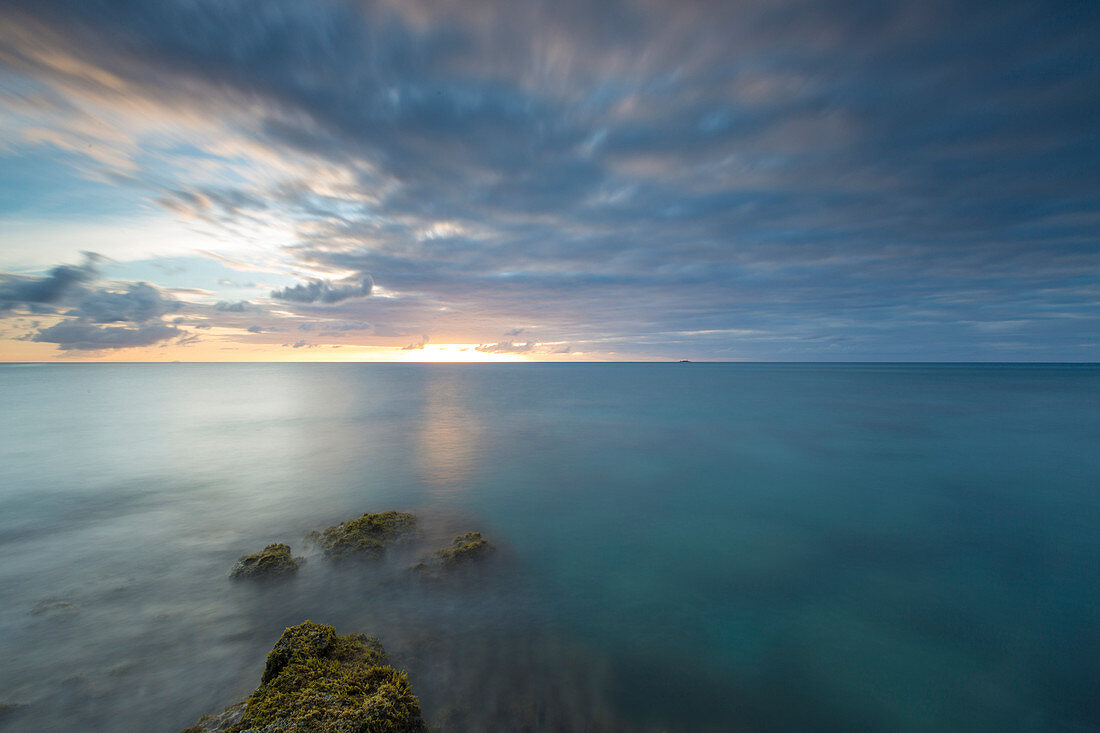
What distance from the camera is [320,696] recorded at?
→ 17.8 ft

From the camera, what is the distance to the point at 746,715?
6.67m

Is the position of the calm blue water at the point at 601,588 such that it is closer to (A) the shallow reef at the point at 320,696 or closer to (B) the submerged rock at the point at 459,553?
(B) the submerged rock at the point at 459,553

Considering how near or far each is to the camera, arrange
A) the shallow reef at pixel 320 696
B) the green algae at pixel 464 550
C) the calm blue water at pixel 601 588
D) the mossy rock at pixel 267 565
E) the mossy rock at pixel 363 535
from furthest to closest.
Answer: the mossy rock at pixel 363 535 → the green algae at pixel 464 550 → the mossy rock at pixel 267 565 → the calm blue water at pixel 601 588 → the shallow reef at pixel 320 696

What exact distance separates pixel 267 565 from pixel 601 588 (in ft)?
28.4

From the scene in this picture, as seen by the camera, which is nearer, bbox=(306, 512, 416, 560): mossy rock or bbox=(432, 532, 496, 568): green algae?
bbox=(432, 532, 496, 568): green algae

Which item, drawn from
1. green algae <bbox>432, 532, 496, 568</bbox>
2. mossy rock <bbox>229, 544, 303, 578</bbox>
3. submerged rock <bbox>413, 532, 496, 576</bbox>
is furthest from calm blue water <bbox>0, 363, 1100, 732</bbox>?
green algae <bbox>432, 532, 496, 568</bbox>

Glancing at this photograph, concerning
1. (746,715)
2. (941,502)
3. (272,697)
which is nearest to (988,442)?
(941,502)

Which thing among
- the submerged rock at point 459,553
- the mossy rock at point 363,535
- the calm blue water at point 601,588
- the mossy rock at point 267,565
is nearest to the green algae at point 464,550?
the submerged rock at point 459,553

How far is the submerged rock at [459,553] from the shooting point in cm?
1075

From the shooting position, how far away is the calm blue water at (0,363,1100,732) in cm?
685

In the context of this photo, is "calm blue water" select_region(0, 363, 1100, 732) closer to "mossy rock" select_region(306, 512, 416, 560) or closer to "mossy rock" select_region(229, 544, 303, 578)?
"mossy rock" select_region(229, 544, 303, 578)

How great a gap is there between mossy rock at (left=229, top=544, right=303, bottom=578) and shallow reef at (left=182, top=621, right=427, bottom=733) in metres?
4.68

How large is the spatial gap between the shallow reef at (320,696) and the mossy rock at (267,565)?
15.3 feet

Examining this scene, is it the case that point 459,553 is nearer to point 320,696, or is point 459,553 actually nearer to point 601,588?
point 601,588
